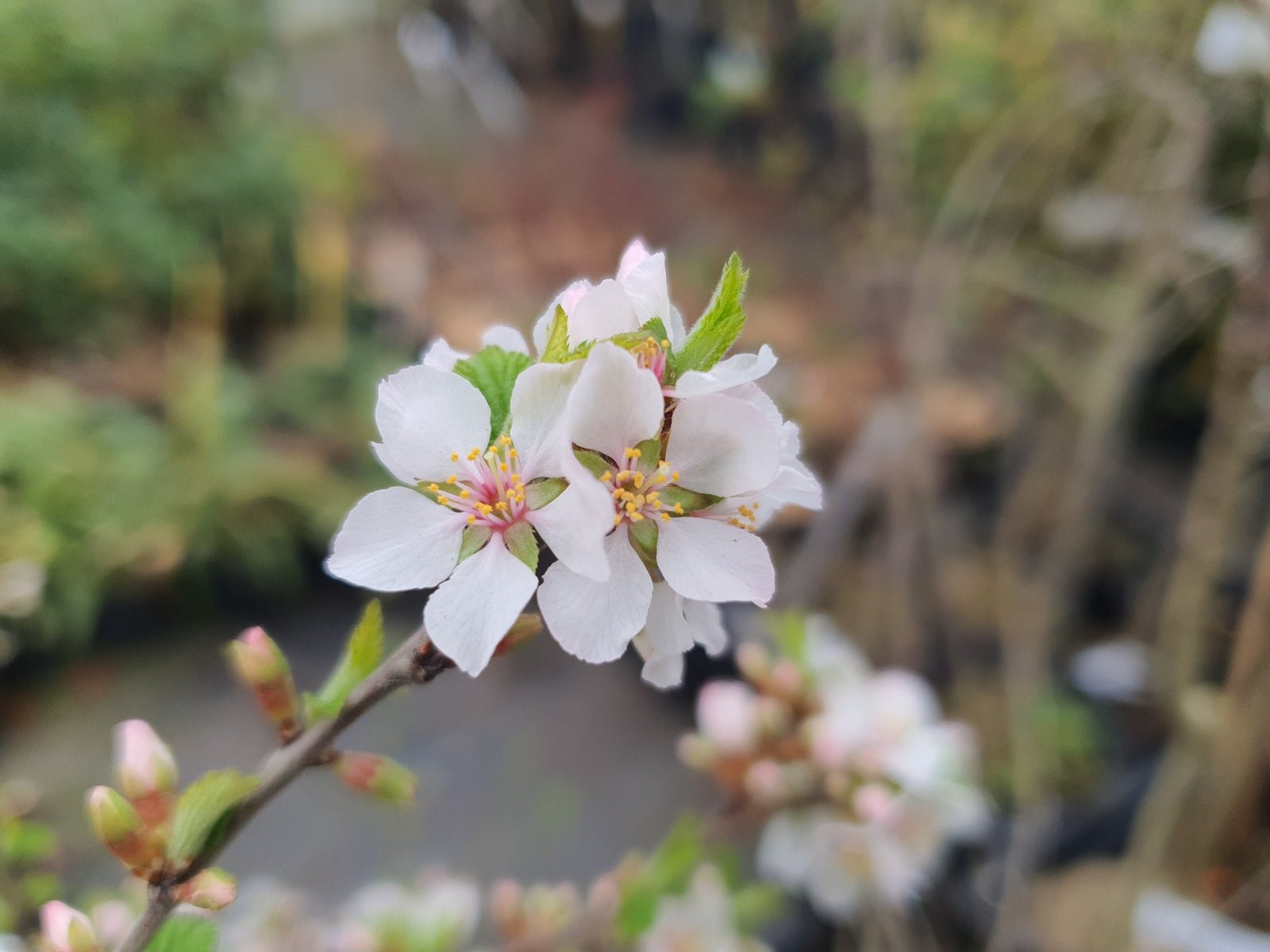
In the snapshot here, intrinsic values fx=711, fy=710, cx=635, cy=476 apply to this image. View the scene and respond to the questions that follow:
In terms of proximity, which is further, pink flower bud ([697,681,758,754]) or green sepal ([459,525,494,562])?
pink flower bud ([697,681,758,754])

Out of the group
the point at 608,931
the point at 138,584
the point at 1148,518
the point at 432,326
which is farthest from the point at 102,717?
the point at 1148,518

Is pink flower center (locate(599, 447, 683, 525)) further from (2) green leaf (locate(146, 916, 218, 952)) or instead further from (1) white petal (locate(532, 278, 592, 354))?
(2) green leaf (locate(146, 916, 218, 952))

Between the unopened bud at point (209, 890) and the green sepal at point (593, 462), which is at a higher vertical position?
the green sepal at point (593, 462)

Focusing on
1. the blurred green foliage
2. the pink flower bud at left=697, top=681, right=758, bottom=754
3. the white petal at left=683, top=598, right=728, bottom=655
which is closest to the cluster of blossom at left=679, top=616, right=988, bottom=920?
the pink flower bud at left=697, top=681, right=758, bottom=754

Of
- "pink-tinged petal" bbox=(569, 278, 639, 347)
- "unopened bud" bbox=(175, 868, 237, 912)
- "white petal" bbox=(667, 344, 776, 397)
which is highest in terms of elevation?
"pink-tinged petal" bbox=(569, 278, 639, 347)

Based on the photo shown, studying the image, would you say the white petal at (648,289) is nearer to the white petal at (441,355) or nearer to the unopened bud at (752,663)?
the white petal at (441,355)

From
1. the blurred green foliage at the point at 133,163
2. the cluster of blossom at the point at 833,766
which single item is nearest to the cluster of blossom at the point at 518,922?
the cluster of blossom at the point at 833,766
